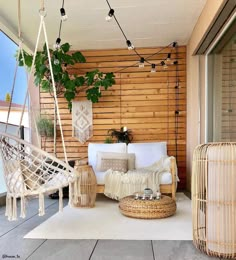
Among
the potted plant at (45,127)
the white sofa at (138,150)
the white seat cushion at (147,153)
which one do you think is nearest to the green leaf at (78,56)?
the potted plant at (45,127)

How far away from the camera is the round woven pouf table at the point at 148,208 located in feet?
9.94

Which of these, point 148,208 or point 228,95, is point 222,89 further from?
point 148,208

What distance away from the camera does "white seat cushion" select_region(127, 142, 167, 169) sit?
4598 millimetres

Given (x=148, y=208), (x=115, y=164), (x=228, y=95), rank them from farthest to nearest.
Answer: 1. (x=115, y=164)
2. (x=228, y=95)
3. (x=148, y=208)

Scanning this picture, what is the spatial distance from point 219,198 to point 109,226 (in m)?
1.24

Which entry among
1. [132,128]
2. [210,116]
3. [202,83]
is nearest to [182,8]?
[202,83]

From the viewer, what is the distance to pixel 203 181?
6.83 feet

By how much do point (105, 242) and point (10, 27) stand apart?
10.9ft

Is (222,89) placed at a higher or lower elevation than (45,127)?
higher

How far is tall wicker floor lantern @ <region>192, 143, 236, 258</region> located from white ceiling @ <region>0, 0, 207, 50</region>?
221 cm

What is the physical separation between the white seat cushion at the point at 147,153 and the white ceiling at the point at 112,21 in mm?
1774

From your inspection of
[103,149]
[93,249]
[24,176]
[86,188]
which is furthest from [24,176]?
[103,149]

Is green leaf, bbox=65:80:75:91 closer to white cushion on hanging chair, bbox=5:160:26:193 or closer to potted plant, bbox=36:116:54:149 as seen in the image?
potted plant, bbox=36:116:54:149

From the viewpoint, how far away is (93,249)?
2184mm
